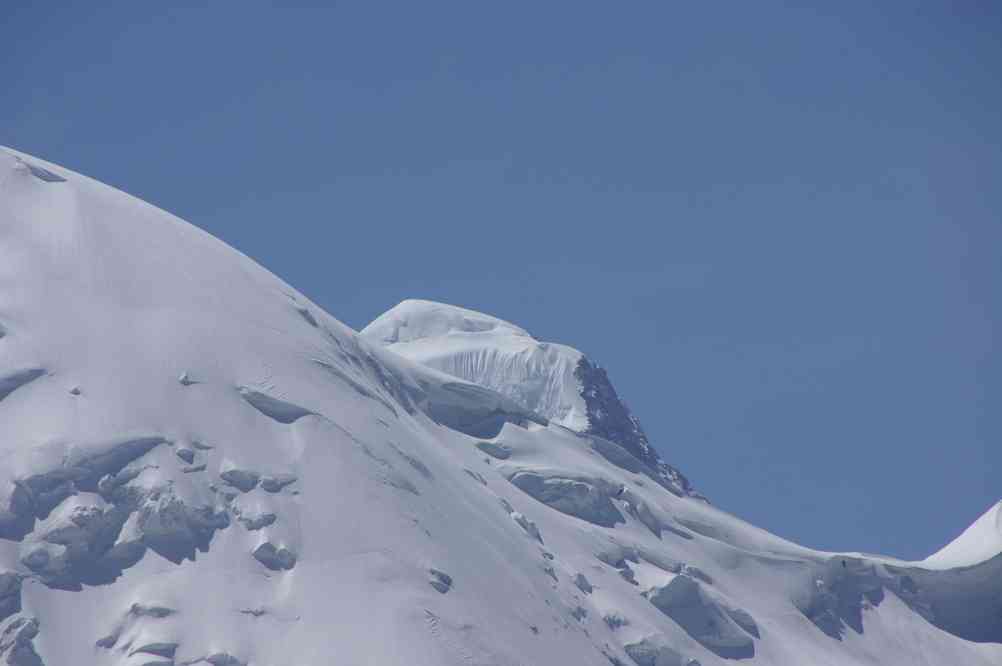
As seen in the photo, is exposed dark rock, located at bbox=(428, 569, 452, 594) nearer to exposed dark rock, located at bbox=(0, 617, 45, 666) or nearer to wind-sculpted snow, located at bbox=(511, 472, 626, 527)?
exposed dark rock, located at bbox=(0, 617, 45, 666)

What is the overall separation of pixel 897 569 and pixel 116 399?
5491 cm

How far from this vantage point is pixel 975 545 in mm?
124312

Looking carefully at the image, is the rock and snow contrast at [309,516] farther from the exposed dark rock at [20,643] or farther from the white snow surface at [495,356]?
the white snow surface at [495,356]

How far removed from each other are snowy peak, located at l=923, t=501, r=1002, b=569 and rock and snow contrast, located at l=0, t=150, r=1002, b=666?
1.40ft

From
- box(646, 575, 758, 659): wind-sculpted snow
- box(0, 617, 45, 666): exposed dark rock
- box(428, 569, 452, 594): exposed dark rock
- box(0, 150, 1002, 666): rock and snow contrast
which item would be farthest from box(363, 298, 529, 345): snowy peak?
box(0, 617, 45, 666): exposed dark rock

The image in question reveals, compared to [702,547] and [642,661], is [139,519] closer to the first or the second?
[642,661]

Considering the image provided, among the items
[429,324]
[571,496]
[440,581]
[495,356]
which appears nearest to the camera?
[440,581]

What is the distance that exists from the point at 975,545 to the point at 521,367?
35235 mm

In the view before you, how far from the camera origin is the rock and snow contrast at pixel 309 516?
75625mm

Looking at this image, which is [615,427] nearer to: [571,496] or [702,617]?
[571,496]

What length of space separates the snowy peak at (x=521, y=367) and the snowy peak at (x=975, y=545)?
54.8ft

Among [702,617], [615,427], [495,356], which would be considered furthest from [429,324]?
[702,617]

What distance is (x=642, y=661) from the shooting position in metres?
92.6

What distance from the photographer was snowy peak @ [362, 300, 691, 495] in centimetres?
13212
